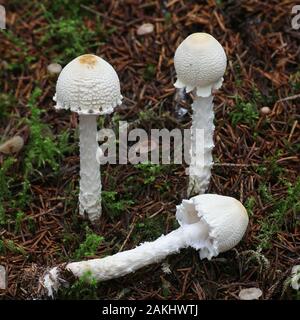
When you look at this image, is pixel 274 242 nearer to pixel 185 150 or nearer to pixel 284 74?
pixel 185 150

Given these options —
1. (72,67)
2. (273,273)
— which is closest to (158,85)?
(72,67)

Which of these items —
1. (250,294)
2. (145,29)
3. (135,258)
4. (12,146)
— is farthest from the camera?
(145,29)

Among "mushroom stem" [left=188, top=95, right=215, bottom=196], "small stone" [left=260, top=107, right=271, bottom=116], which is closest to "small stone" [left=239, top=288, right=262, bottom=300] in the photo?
"mushroom stem" [left=188, top=95, right=215, bottom=196]

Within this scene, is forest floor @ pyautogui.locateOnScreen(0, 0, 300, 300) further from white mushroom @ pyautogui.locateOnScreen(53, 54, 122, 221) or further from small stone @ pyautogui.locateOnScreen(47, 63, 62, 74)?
white mushroom @ pyautogui.locateOnScreen(53, 54, 122, 221)

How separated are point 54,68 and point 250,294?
102 inches

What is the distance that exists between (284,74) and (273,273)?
6.34 feet

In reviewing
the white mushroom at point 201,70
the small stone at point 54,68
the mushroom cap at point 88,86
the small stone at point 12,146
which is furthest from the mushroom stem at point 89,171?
the small stone at point 54,68

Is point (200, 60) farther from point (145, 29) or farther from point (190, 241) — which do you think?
point (145, 29)

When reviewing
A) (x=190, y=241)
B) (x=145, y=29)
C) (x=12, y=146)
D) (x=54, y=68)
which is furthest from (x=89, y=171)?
(x=145, y=29)

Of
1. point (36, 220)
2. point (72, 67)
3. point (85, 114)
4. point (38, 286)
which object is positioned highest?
point (72, 67)

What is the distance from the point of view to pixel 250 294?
3.35 meters

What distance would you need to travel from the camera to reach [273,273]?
3.46 metres

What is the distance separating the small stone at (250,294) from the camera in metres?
3.33

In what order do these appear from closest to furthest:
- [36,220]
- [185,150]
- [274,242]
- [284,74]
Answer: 1. [274,242]
2. [36,220]
3. [185,150]
4. [284,74]
